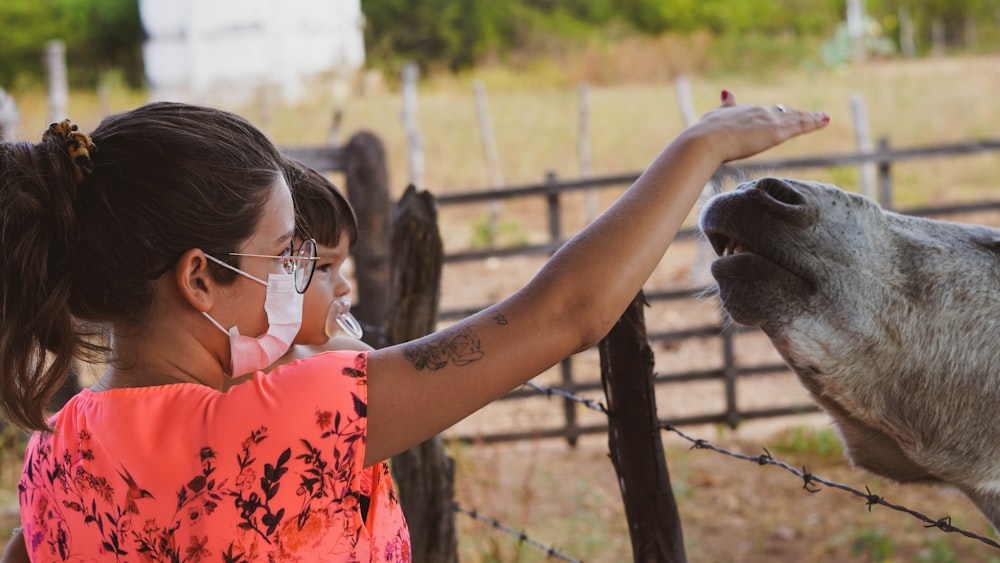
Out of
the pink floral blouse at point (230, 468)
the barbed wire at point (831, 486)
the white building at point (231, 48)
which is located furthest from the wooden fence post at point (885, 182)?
the white building at point (231, 48)

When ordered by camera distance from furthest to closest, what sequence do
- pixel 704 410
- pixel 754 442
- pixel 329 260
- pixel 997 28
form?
pixel 997 28
pixel 704 410
pixel 754 442
pixel 329 260

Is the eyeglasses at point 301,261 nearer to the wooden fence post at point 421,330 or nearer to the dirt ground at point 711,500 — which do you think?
the wooden fence post at point 421,330

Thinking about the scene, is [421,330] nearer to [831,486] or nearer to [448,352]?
[831,486]

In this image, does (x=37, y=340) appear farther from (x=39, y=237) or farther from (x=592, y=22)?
(x=592, y=22)

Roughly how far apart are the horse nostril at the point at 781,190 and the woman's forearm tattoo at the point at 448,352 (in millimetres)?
714

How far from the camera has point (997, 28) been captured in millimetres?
32688

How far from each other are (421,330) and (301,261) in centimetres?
132

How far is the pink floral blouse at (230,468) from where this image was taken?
119 centimetres

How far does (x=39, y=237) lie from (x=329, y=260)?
1.67 ft

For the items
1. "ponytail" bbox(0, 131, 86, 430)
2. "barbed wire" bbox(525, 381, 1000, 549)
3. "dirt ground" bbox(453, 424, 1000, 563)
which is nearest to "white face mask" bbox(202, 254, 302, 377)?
"ponytail" bbox(0, 131, 86, 430)

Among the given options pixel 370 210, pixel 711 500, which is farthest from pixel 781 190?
pixel 711 500

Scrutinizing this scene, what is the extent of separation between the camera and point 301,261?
4.62 feet

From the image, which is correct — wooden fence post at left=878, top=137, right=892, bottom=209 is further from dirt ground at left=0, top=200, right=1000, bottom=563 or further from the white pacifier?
the white pacifier

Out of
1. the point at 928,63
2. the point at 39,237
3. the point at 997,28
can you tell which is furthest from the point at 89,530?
the point at 997,28
